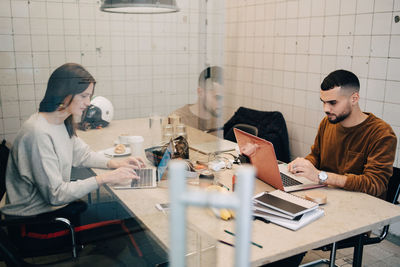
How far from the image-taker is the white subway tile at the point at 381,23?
2955mm

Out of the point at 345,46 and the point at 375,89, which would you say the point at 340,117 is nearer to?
the point at 375,89

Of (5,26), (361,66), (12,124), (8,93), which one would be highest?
(5,26)

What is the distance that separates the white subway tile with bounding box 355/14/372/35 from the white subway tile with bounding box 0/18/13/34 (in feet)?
8.95

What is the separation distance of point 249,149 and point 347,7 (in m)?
1.86

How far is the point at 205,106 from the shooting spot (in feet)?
8.24

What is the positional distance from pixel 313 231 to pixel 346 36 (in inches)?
89.2

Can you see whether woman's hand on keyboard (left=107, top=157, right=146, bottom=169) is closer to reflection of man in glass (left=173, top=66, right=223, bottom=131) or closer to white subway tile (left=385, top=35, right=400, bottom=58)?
reflection of man in glass (left=173, top=66, right=223, bottom=131)

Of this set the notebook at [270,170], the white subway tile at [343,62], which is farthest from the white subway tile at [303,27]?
the notebook at [270,170]

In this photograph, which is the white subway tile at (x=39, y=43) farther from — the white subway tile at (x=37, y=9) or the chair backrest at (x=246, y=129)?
the chair backrest at (x=246, y=129)

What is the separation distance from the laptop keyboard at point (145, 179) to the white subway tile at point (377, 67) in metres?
2.11

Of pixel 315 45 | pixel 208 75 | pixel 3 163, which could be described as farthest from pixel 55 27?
pixel 315 45

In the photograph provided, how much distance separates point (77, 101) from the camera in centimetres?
144

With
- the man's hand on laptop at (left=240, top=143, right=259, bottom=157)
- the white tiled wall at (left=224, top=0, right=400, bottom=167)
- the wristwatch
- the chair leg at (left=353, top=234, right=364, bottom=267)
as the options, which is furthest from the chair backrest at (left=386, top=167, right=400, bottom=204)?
the white tiled wall at (left=224, top=0, right=400, bottom=167)

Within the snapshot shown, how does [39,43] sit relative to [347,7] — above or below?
below
